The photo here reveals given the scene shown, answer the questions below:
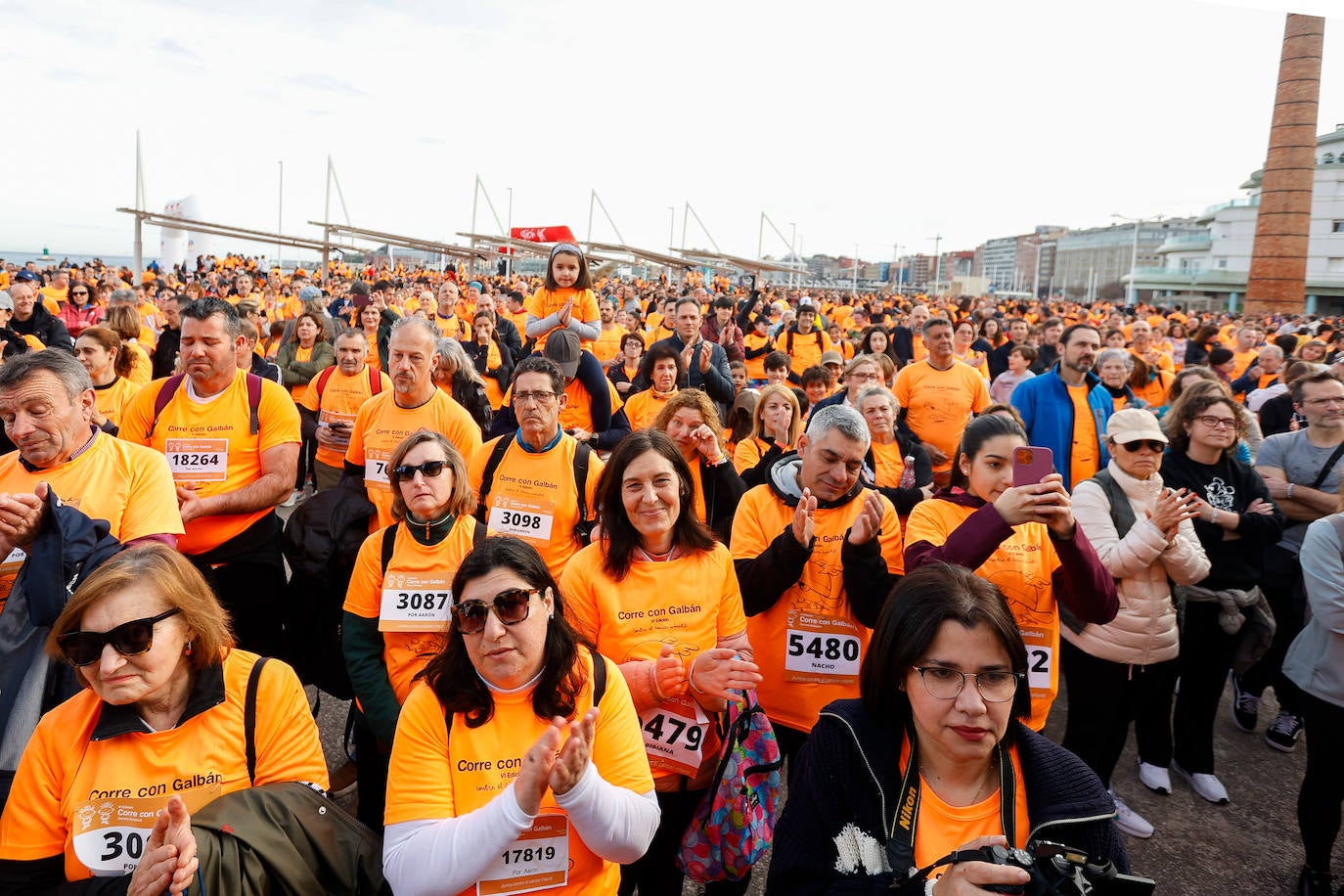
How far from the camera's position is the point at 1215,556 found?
3.82 m

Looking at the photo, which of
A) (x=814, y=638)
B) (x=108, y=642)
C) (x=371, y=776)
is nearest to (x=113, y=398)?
(x=371, y=776)

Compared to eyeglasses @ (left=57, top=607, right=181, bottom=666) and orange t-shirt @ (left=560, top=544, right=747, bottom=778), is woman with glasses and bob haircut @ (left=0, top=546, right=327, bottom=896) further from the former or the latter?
orange t-shirt @ (left=560, top=544, right=747, bottom=778)

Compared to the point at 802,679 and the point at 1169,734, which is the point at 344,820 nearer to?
the point at 802,679

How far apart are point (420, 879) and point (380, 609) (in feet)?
3.90

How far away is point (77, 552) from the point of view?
2422 mm

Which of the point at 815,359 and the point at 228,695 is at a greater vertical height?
the point at 815,359

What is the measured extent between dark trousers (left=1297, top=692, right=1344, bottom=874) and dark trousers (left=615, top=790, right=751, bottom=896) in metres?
2.30

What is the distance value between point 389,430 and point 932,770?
312 centimetres

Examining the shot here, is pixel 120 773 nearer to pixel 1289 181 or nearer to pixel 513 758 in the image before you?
A: pixel 513 758

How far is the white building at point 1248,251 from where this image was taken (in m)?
56.5

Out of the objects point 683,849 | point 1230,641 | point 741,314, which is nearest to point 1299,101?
point 741,314

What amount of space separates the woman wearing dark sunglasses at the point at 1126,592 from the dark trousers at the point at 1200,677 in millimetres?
401

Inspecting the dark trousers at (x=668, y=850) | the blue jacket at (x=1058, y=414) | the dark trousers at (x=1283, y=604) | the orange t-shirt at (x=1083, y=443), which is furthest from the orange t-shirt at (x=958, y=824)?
the orange t-shirt at (x=1083, y=443)

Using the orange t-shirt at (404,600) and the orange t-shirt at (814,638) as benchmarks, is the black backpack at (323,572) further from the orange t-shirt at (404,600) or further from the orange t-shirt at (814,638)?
the orange t-shirt at (814,638)
